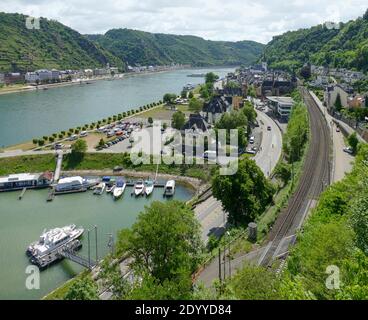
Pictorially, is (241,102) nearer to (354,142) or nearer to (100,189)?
(354,142)

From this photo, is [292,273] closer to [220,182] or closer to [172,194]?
[220,182]

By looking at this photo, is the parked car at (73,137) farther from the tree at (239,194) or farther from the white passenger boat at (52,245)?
the tree at (239,194)

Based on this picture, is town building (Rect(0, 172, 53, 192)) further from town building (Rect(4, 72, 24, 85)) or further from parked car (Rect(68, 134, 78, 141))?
town building (Rect(4, 72, 24, 85))

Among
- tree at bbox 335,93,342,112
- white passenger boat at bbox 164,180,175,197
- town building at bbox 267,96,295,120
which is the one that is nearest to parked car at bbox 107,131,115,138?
white passenger boat at bbox 164,180,175,197

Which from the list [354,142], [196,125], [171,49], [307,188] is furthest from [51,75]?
[171,49]

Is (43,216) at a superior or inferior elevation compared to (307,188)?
inferior

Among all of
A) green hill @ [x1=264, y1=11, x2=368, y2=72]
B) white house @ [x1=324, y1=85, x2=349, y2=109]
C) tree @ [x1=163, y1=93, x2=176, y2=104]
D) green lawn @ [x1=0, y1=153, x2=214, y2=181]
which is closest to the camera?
green lawn @ [x1=0, y1=153, x2=214, y2=181]
